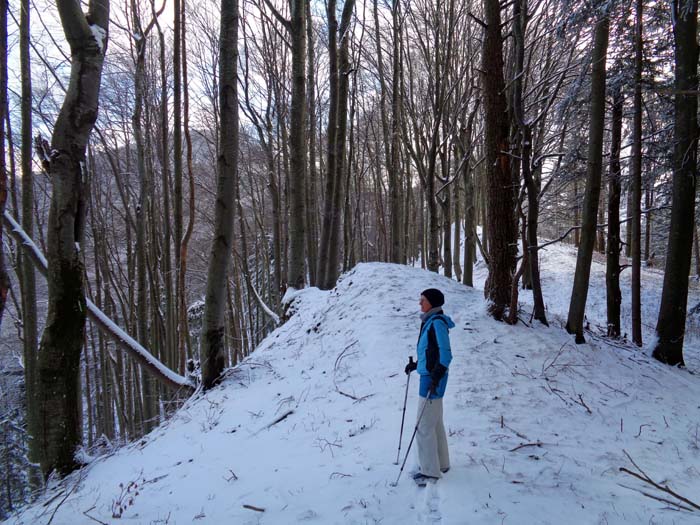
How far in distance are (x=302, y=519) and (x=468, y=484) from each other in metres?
1.45

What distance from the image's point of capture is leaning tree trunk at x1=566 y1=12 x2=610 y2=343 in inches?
300

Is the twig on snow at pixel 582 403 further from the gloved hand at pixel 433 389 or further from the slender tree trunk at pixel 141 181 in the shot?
the slender tree trunk at pixel 141 181

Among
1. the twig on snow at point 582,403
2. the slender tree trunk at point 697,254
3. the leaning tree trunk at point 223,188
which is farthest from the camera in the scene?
the slender tree trunk at point 697,254

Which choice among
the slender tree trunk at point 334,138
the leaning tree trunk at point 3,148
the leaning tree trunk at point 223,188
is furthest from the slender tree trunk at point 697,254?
the leaning tree trunk at point 3,148

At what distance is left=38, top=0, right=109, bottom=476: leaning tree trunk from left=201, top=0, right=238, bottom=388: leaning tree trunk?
1890mm

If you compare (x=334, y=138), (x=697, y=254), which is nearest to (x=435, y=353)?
(x=334, y=138)

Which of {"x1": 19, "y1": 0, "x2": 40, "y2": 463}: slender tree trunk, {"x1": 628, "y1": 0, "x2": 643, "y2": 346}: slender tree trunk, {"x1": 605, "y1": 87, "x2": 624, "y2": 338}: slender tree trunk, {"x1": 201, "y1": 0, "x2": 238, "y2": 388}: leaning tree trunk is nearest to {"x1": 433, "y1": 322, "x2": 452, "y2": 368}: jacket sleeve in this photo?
{"x1": 201, "y1": 0, "x2": 238, "y2": 388}: leaning tree trunk

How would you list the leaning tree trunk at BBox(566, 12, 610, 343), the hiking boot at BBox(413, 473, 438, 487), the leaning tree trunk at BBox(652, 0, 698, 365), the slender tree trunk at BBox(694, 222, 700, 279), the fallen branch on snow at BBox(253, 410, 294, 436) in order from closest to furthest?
1. the hiking boot at BBox(413, 473, 438, 487)
2. the fallen branch on snow at BBox(253, 410, 294, 436)
3. the leaning tree trunk at BBox(566, 12, 610, 343)
4. the leaning tree trunk at BBox(652, 0, 698, 365)
5. the slender tree trunk at BBox(694, 222, 700, 279)

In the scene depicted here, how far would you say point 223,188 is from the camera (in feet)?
19.9

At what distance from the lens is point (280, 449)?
434 cm

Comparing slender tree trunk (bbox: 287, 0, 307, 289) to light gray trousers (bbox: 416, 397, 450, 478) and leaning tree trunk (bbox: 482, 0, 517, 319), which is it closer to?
leaning tree trunk (bbox: 482, 0, 517, 319)

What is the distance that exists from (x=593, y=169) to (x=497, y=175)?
82.1 inches

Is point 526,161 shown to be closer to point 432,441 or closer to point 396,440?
point 396,440

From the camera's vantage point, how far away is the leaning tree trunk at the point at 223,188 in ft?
19.7
